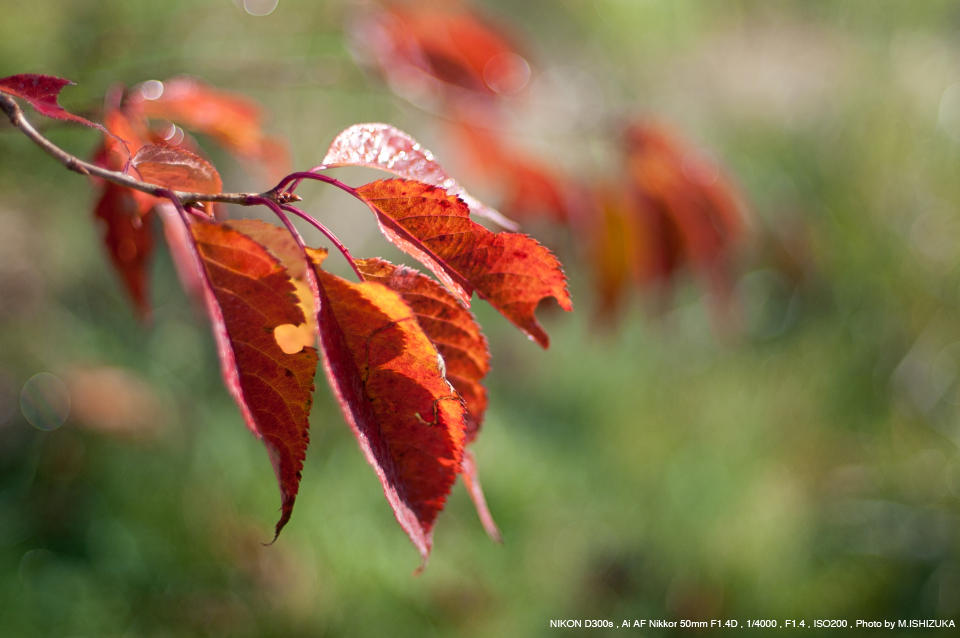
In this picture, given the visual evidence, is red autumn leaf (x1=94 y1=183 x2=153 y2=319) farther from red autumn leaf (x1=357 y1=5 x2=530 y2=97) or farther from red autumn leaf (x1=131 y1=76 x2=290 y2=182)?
red autumn leaf (x1=357 y1=5 x2=530 y2=97)

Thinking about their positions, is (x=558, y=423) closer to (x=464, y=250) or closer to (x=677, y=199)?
(x=677, y=199)

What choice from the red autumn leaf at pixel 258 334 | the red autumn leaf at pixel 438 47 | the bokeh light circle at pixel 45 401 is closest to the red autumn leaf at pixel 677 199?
the red autumn leaf at pixel 438 47

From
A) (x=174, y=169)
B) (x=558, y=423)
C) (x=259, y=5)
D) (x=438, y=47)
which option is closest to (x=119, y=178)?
(x=174, y=169)

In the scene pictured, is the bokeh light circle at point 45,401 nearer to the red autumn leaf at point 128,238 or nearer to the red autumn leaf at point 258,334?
the red autumn leaf at point 128,238

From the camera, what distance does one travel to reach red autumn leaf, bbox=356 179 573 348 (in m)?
0.19

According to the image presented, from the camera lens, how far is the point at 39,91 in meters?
0.19

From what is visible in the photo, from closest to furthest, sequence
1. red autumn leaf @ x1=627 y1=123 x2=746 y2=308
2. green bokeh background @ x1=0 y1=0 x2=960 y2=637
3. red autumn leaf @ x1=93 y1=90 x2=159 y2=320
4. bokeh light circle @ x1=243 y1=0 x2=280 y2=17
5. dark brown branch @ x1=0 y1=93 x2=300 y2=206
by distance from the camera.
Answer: dark brown branch @ x1=0 y1=93 x2=300 y2=206
red autumn leaf @ x1=93 y1=90 x2=159 y2=320
red autumn leaf @ x1=627 y1=123 x2=746 y2=308
bokeh light circle @ x1=243 y1=0 x2=280 y2=17
green bokeh background @ x1=0 y1=0 x2=960 y2=637

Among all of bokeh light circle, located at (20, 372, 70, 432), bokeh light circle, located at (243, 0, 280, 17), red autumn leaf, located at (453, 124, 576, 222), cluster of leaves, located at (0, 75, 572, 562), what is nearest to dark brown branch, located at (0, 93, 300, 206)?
cluster of leaves, located at (0, 75, 572, 562)

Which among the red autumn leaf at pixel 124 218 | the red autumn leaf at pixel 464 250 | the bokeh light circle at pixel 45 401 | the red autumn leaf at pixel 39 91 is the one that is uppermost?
the red autumn leaf at pixel 39 91

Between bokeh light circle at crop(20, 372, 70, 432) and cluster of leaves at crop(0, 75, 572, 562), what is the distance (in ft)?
3.81

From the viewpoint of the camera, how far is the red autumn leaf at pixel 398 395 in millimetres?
172

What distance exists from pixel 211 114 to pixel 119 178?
23 centimetres

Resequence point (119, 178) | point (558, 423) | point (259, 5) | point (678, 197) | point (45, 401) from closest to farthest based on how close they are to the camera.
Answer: point (119, 178), point (678, 197), point (259, 5), point (45, 401), point (558, 423)

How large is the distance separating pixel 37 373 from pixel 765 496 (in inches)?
56.9
